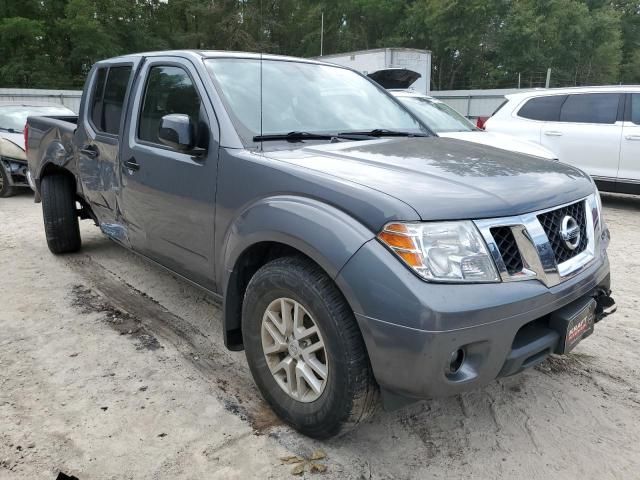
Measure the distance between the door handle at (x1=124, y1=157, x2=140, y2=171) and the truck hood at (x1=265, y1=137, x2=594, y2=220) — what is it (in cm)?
126

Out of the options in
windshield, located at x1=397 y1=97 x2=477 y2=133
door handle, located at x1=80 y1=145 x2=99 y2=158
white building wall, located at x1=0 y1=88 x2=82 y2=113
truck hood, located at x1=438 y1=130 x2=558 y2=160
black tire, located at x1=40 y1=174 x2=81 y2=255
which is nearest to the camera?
door handle, located at x1=80 y1=145 x2=99 y2=158

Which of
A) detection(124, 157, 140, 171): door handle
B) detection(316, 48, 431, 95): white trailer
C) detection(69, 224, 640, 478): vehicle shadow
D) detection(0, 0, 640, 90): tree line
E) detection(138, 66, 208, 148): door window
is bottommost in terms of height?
detection(69, 224, 640, 478): vehicle shadow

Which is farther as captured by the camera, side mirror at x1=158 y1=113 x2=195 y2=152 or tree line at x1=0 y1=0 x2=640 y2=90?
tree line at x1=0 y1=0 x2=640 y2=90

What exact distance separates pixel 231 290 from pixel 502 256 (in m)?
1.37

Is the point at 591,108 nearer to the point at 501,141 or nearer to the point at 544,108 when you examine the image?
the point at 544,108

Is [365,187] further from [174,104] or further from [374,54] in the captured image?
[374,54]

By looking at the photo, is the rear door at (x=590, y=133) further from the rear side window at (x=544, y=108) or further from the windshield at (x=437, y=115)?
the windshield at (x=437, y=115)

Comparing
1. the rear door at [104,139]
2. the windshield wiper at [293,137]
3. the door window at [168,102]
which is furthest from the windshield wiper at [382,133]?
the rear door at [104,139]

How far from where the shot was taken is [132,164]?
358 centimetres

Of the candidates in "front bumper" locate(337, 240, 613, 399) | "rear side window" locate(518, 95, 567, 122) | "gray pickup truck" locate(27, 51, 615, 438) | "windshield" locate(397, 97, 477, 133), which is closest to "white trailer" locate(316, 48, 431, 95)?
"rear side window" locate(518, 95, 567, 122)

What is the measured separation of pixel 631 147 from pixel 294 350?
23.2 ft

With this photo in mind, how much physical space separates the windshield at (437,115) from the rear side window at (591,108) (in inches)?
68.2

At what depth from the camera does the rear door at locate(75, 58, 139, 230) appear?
389cm

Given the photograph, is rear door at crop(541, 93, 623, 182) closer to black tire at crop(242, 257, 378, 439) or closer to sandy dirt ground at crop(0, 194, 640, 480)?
sandy dirt ground at crop(0, 194, 640, 480)
